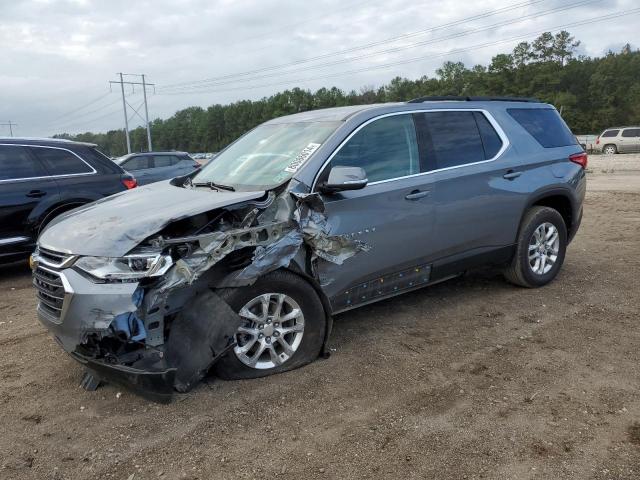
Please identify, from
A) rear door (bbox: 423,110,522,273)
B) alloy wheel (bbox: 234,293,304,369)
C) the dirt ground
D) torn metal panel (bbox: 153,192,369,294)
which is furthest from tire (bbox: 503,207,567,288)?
alloy wheel (bbox: 234,293,304,369)

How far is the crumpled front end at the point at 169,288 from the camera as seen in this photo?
3.06m

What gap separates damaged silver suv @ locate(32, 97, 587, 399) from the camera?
10.3ft

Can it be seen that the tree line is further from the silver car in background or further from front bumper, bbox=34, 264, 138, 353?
front bumper, bbox=34, 264, 138, 353

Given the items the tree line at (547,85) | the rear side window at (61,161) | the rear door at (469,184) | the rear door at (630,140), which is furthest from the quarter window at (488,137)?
the tree line at (547,85)

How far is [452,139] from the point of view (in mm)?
4703

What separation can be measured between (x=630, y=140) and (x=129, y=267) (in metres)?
36.5

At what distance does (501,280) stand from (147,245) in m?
4.05

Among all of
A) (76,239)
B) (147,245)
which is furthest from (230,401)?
(76,239)

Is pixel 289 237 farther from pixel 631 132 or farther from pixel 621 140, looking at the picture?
pixel 631 132

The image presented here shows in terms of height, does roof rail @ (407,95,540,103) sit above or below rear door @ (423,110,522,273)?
above

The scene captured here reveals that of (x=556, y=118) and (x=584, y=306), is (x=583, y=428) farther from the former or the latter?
(x=556, y=118)

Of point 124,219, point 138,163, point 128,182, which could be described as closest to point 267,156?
point 124,219

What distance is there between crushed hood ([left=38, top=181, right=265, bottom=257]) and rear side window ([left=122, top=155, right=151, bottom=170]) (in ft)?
37.5

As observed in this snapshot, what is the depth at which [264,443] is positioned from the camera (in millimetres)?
2926
